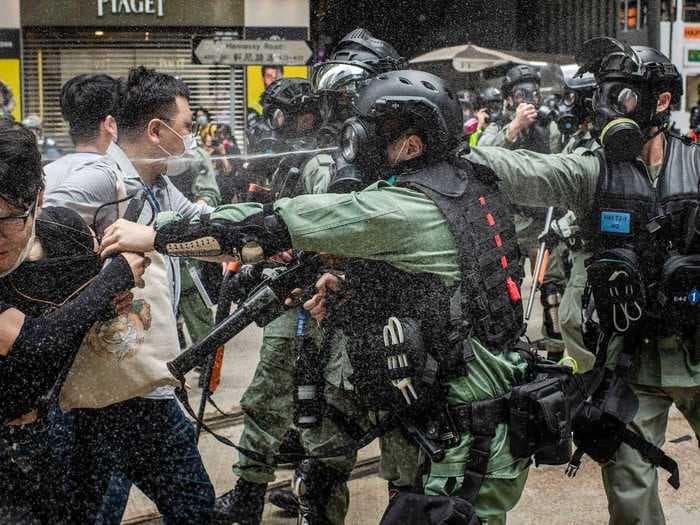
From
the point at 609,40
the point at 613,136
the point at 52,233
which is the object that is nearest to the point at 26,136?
the point at 52,233

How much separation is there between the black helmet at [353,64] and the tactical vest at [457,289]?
5.07 ft

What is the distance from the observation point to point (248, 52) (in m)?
9.32

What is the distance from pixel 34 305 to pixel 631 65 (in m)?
2.28

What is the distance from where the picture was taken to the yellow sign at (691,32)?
13.2 m

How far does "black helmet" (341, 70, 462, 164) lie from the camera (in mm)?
2740

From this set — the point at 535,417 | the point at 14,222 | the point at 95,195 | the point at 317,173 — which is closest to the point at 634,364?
the point at 535,417

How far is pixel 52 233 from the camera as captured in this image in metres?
2.59

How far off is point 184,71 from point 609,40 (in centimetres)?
1583

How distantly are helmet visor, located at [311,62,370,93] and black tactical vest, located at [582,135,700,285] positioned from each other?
1.22 metres

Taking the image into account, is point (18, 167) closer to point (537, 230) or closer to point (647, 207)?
point (647, 207)

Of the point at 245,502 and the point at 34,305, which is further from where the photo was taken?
the point at 245,502

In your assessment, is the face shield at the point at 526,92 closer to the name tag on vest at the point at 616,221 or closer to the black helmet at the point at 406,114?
the name tag on vest at the point at 616,221

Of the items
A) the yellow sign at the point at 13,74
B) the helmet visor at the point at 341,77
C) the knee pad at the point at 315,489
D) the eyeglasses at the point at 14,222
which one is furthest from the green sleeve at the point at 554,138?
the yellow sign at the point at 13,74

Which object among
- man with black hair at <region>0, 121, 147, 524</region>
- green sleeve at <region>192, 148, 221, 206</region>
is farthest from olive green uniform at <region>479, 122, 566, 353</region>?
man with black hair at <region>0, 121, 147, 524</region>
